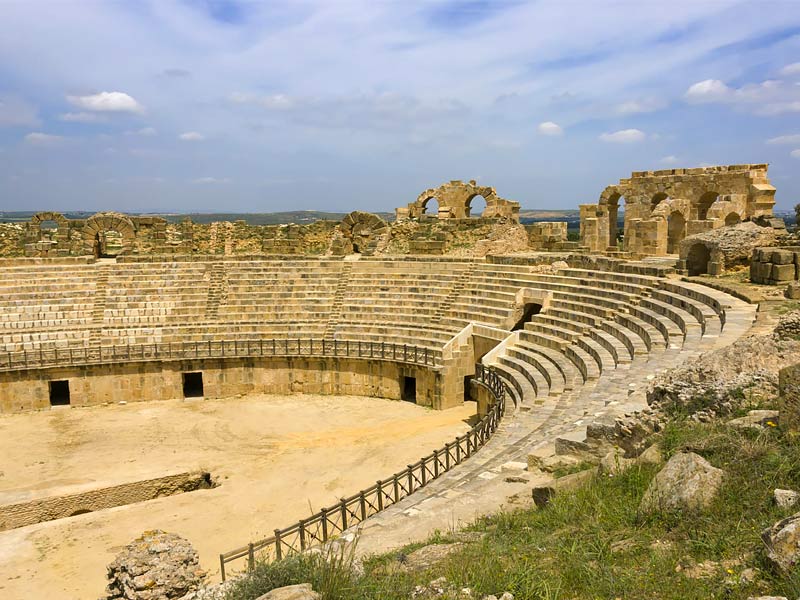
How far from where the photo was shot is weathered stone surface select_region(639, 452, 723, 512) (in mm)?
4852

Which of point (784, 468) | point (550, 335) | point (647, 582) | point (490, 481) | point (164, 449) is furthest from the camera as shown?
point (550, 335)

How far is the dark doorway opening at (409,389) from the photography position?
20391mm

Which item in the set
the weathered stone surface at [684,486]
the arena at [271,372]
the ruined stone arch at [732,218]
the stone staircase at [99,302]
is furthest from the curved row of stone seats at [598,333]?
the stone staircase at [99,302]

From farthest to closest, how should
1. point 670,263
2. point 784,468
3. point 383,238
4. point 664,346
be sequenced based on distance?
point 383,238 < point 670,263 < point 664,346 < point 784,468

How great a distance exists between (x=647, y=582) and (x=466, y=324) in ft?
54.1

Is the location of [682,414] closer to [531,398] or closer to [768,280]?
[531,398]

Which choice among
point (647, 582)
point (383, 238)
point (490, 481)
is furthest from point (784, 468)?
point (383, 238)

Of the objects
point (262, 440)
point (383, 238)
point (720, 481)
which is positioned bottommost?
point (262, 440)

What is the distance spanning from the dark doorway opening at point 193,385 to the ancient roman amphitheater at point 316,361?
81 millimetres

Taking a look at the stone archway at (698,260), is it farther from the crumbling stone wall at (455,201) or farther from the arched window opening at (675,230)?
the crumbling stone wall at (455,201)

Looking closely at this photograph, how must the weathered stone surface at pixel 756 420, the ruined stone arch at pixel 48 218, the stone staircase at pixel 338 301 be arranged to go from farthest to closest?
the ruined stone arch at pixel 48 218 < the stone staircase at pixel 338 301 < the weathered stone surface at pixel 756 420

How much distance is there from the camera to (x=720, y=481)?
4.93 metres

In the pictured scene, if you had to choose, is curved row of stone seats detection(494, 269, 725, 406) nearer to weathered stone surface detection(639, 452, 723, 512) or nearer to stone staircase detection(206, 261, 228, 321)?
weathered stone surface detection(639, 452, 723, 512)

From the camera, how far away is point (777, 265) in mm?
14570
